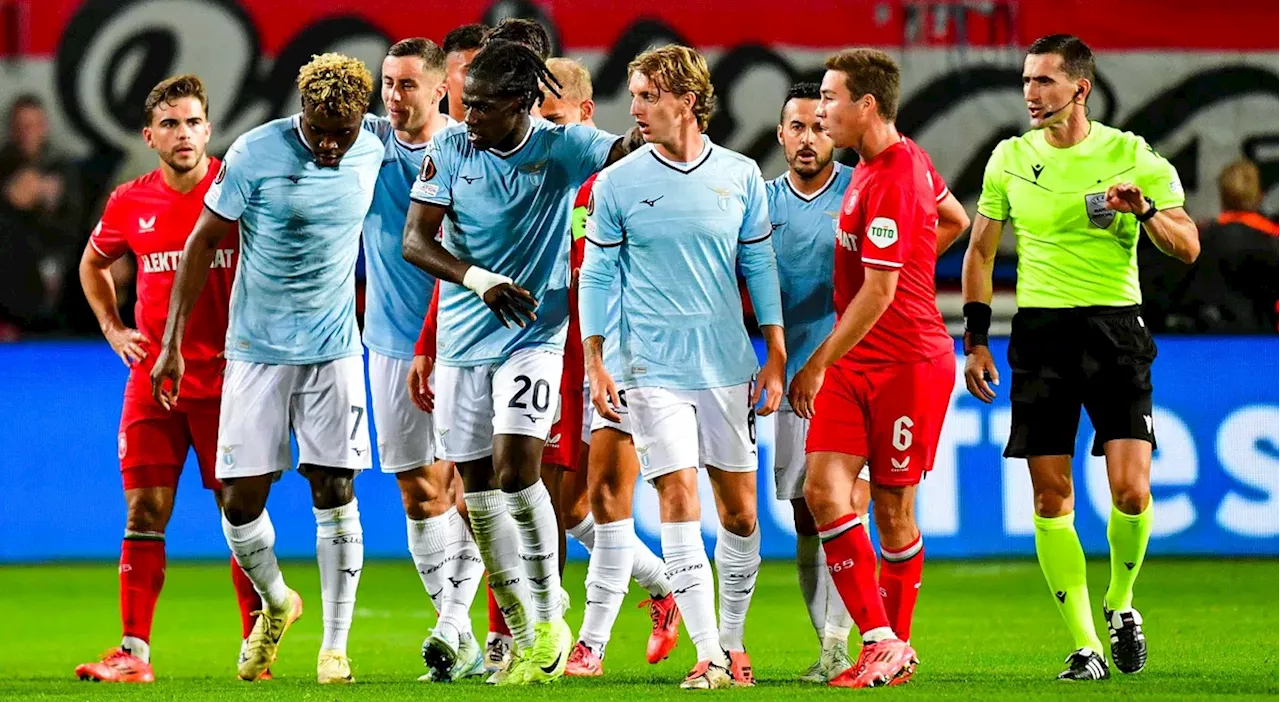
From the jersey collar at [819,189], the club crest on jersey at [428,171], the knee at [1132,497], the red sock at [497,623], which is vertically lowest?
the red sock at [497,623]

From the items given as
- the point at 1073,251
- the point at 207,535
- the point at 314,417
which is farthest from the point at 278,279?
the point at 207,535

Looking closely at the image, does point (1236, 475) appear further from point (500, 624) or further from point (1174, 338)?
point (500, 624)

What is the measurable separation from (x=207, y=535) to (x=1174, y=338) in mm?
5483

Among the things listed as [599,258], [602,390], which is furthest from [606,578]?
[599,258]

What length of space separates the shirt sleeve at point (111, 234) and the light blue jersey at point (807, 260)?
2593 mm

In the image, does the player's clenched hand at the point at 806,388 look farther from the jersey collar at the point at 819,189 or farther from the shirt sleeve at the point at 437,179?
the shirt sleeve at the point at 437,179

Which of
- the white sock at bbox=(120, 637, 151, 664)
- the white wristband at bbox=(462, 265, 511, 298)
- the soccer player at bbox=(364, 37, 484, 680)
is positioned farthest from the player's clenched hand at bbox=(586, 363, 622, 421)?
the white sock at bbox=(120, 637, 151, 664)

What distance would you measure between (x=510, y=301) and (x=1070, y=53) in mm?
2056

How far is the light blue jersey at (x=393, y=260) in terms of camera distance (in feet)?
23.7

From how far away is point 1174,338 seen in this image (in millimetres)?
10805

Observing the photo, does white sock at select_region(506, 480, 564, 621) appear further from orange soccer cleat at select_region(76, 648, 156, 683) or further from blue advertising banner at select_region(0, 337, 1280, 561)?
blue advertising banner at select_region(0, 337, 1280, 561)

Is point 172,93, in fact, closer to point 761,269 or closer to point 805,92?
point 805,92

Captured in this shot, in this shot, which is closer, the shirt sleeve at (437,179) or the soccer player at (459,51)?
the shirt sleeve at (437,179)

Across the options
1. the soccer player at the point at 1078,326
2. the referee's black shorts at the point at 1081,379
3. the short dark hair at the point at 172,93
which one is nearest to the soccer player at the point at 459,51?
the short dark hair at the point at 172,93
